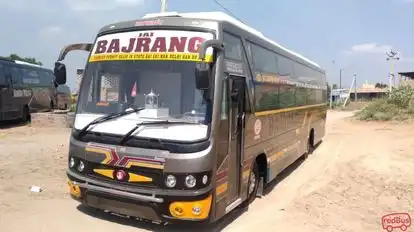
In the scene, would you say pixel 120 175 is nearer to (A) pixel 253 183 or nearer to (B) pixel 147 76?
(B) pixel 147 76

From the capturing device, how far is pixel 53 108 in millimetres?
25391

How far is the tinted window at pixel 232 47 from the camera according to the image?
6157 millimetres

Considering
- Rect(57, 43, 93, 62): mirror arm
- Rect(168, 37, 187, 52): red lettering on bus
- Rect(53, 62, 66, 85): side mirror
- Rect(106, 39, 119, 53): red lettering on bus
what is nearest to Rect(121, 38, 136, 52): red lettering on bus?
Rect(106, 39, 119, 53): red lettering on bus

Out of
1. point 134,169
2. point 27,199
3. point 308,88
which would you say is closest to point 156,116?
point 134,169

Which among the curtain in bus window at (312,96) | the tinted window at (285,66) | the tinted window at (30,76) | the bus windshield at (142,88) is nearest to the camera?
Answer: the bus windshield at (142,88)

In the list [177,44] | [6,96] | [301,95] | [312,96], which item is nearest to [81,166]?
[177,44]

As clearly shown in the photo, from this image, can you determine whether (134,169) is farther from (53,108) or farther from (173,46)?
(53,108)

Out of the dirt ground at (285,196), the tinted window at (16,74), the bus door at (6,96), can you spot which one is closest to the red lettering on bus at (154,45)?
the dirt ground at (285,196)

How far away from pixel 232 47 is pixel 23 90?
1775cm

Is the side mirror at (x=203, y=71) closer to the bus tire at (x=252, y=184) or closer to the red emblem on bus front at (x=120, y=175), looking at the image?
the red emblem on bus front at (x=120, y=175)

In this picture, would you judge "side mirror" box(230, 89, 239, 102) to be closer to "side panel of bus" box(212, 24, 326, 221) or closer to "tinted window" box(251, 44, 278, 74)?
"side panel of bus" box(212, 24, 326, 221)

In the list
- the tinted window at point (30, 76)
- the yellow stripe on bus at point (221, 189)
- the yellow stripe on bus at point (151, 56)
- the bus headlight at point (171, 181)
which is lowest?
the yellow stripe on bus at point (221, 189)

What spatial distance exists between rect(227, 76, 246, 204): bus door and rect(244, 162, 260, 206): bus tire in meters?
0.65

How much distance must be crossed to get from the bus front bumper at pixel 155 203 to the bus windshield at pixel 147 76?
1001 millimetres
